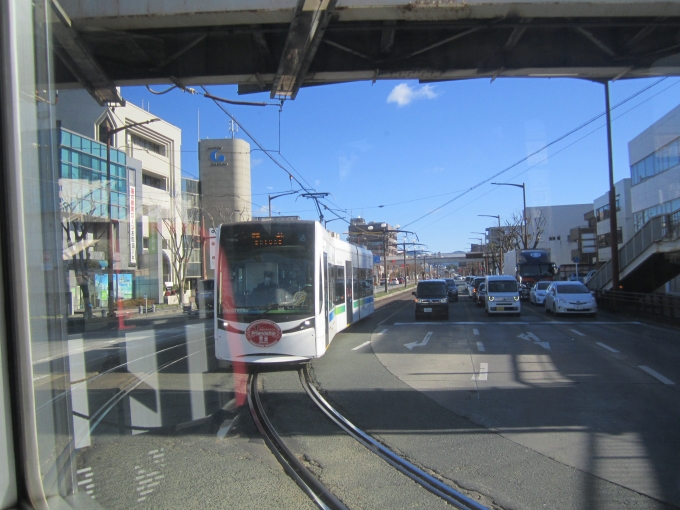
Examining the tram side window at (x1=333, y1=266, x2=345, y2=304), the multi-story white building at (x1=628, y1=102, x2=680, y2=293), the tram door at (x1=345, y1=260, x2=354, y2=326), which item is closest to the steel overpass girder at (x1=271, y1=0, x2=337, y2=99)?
the tram side window at (x1=333, y1=266, x2=345, y2=304)

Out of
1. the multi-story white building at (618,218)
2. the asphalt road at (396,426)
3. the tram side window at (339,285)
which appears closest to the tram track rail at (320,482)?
the asphalt road at (396,426)

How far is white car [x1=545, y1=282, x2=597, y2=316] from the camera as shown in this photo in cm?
2336

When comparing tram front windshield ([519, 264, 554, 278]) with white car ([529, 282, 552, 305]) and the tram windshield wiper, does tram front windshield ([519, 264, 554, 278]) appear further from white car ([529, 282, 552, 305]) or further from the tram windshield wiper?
the tram windshield wiper

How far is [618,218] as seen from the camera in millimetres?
41531

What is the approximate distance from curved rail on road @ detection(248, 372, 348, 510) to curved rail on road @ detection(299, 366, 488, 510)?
0.90 meters

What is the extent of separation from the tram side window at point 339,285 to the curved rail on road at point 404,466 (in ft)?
22.7

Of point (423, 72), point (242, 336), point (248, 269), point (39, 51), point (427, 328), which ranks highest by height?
point (423, 72)

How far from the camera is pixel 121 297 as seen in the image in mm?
33906

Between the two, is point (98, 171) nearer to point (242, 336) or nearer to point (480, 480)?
point (242, 336)

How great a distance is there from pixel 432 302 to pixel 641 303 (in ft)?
31.1

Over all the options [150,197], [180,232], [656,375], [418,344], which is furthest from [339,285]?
[180,232]

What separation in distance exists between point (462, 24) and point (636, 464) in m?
6.23

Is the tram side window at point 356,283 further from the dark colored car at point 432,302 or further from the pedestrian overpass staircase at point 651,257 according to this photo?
the pedestrian overpass staircase at point 651,257

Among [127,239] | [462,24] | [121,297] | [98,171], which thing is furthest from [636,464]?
[121,297]
